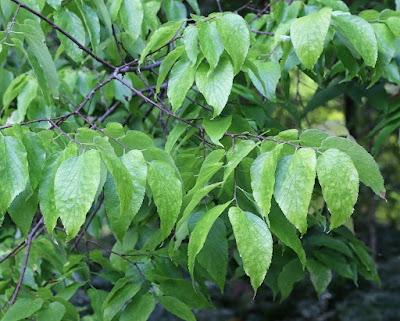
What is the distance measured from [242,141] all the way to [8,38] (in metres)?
0.57

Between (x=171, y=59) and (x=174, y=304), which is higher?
(x=171, y=59)

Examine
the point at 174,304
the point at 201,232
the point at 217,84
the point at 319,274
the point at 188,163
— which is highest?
the point at 217,84

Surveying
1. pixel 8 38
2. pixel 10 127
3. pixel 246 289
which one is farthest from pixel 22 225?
pixel 246 289

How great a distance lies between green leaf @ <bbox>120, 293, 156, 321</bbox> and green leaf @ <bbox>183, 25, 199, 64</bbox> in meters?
0.59

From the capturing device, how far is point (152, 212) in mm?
1908

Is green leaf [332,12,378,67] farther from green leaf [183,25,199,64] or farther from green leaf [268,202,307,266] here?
green leaf [268,202,307,266]

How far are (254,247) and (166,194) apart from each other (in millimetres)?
206

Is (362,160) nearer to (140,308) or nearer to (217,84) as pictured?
(217,84)

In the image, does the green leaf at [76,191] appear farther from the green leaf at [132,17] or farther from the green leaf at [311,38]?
the green leaf at [132,17]

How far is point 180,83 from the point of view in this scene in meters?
1.37

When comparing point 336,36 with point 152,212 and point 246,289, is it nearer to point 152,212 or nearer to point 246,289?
point 152,212

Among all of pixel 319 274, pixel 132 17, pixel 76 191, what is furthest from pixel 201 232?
pixel 319 274

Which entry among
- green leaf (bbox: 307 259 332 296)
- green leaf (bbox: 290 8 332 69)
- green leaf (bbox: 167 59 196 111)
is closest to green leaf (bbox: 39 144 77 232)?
green leaf (bbox: 167 59 196 111)

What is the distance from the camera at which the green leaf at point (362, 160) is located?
1138 mm
